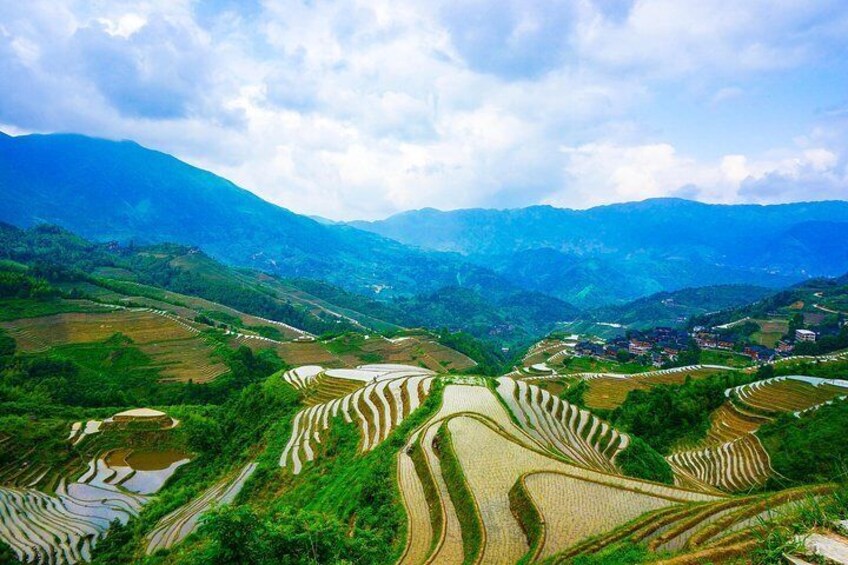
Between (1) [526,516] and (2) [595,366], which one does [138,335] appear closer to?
(1) [526,516]

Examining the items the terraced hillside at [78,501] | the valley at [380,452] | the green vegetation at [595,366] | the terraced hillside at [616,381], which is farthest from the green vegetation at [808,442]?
the terraced hillside at [78,501]

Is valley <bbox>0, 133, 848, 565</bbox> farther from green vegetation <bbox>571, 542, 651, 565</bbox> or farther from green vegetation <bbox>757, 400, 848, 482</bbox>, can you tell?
green vegetation <bbox>757, 400, 848, 482</bbox>

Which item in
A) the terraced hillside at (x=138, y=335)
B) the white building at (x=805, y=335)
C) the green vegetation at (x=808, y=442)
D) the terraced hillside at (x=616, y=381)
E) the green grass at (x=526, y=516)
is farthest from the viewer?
the white building at (x=805, y=335)

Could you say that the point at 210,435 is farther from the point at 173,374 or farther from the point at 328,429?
the point at 173,374

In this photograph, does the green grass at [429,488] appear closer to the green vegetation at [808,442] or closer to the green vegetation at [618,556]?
the green vegetation at [618,556]

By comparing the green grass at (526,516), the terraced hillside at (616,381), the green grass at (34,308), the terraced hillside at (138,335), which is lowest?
the green grass at (526,516)

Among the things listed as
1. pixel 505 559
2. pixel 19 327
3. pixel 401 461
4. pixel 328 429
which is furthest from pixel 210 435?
pixel 19 327

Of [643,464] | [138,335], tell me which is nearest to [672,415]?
[643,464]
